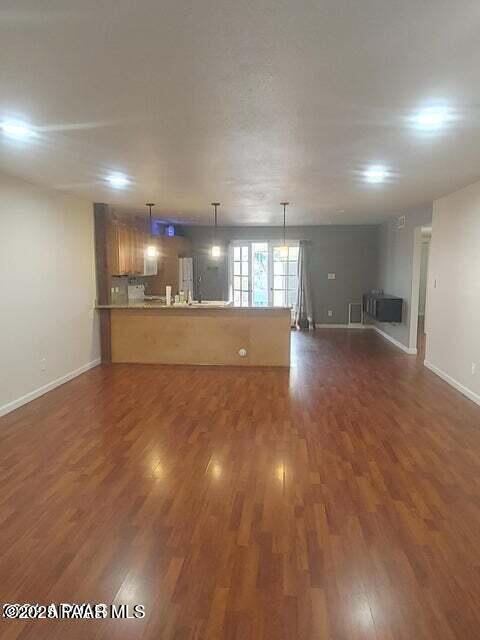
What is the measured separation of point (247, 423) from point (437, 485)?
1.77m

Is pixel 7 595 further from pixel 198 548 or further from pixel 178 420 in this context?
pixel 178 420

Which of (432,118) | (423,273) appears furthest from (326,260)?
(432,118)

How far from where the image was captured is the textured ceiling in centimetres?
162

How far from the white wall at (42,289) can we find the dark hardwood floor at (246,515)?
1.66 ft

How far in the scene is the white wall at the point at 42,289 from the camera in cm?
441

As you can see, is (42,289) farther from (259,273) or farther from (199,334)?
(259,273)

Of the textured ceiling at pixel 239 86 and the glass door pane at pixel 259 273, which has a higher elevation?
the textured ceiling at pixel 239 86

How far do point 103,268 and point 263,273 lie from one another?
192 inches

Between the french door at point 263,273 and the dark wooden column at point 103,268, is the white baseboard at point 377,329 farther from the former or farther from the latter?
→ the dark wooden column at point 103,268

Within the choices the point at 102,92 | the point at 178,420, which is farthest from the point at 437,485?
the point at 102,92

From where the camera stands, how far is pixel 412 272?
7133 mm

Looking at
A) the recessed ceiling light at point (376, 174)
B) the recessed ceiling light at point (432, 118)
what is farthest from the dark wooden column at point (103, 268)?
the recessed ceiling light at point (432, 118)

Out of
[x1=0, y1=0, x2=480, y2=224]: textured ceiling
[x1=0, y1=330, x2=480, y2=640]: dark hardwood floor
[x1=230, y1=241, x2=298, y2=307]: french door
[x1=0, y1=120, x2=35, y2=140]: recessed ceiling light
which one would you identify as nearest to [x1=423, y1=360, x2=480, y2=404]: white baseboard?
[x1=0, y1=330, x2=480, y2=640]: dark hardwood floor

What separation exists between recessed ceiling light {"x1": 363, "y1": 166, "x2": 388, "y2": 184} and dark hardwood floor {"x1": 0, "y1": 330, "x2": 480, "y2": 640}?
98.0 inches
